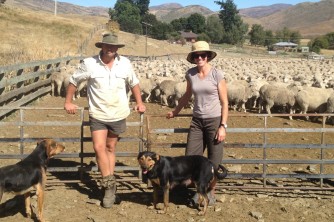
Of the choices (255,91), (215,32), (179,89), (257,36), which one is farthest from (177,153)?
(257,36)

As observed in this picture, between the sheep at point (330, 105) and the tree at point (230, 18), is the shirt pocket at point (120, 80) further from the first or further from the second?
the tree at point (230, 18)

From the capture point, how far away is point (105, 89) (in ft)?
18.0

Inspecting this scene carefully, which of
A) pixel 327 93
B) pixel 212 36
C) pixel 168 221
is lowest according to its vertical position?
pixel 168 221

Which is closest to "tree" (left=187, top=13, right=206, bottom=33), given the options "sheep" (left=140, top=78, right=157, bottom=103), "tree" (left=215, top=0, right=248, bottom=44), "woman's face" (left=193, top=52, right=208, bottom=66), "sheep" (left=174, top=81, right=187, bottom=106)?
"tree" (left=215, top=0, right=248, bottom=44)

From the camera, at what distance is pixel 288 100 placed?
46.7ft

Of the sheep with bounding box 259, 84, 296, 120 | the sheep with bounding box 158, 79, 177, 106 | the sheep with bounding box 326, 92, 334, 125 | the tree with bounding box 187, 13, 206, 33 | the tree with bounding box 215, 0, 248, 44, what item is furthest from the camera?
the tree with bounding box 215, 0, 248, 44

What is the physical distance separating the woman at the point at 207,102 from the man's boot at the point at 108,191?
1235 millimetres

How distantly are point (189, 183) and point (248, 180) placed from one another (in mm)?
1630

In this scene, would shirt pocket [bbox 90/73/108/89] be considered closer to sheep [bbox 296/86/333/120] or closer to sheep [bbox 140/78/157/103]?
sheep [bbox 296/86/333/120]

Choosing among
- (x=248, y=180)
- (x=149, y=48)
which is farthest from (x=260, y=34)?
(x=248, y=180)

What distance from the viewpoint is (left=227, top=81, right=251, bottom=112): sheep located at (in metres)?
14.9

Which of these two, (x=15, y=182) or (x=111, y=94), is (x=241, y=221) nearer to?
(x=111, y=94)

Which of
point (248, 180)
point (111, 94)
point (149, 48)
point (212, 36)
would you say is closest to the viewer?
point (111, 94)

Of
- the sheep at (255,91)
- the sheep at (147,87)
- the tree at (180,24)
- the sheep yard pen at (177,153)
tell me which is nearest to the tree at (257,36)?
the tree at (180,24)
